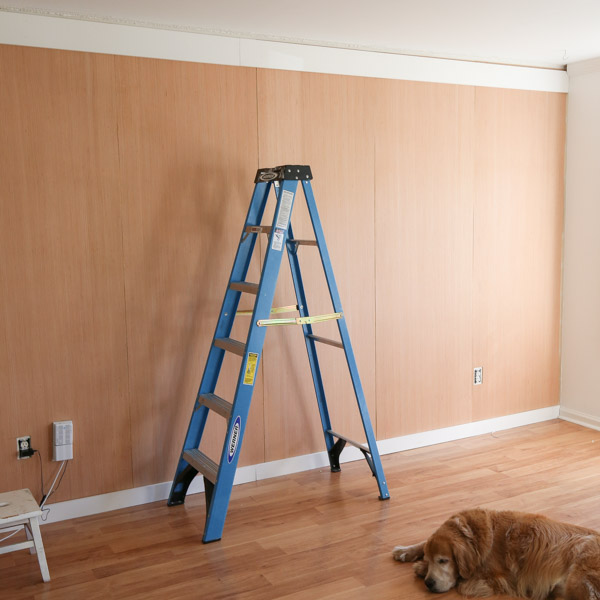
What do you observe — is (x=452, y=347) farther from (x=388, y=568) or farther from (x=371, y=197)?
(x=388, y=568)

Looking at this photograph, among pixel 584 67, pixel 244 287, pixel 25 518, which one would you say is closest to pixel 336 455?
pixel 244 287

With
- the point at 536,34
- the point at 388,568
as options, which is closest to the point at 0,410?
the point at 388,568

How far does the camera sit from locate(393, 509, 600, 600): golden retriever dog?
8.22ft

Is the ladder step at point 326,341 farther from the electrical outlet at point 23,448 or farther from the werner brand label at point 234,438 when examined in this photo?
the electrical outlet at point 23,448

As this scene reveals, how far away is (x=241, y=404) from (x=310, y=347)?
778 mm

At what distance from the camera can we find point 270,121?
12.1 feet

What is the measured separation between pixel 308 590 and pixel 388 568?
14.5 inches

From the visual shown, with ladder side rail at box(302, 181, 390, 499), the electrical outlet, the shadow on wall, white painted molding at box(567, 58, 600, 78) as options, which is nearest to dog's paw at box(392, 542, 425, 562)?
ladder side rail at box(302, 181, 390, 499)

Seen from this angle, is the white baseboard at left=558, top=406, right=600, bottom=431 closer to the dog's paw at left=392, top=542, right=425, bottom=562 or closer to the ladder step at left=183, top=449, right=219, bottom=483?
Result: the dog's paw at left=392, top=542, right=425, bottom=562

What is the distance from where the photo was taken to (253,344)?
3137 mm

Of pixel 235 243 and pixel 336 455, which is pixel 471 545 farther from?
pixel 235 243

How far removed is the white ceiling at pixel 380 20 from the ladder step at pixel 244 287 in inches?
50.8

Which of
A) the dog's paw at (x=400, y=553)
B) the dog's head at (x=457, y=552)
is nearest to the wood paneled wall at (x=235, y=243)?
the dog's paw at (x=400, y=553)

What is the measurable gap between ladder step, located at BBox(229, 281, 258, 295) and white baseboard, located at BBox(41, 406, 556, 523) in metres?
1.05
